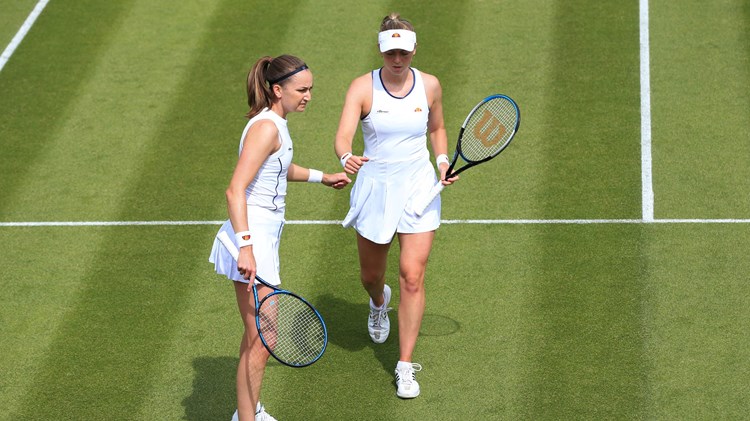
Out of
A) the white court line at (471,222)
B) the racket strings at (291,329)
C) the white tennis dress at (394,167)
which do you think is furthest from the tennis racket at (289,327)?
the white court line at (471,222)

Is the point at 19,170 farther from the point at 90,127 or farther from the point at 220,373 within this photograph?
the point at 220,373

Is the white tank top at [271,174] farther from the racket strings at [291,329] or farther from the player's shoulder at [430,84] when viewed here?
the player's shoulder at [430,84]

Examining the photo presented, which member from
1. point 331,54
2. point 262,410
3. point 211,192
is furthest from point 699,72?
point 262,410

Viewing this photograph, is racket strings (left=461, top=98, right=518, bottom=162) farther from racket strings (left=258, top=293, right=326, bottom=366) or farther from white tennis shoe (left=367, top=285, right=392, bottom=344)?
racket strings (left=258, top=293, right=326, bottom=366)

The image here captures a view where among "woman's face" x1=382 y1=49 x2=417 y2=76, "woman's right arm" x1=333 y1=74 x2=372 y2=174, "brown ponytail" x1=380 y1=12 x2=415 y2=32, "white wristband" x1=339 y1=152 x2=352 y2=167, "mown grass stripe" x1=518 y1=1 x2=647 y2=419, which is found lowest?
"mown grass stripe" x1=518 y1=1 x2=647 y2=419

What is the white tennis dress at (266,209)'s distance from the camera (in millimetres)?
7730

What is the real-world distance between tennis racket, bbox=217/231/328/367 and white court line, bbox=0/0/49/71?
770 cm

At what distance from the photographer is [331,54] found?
14.1 m

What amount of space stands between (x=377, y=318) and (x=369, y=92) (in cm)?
190

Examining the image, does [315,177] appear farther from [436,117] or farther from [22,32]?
[22,32]

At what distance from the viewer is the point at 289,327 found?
792 cm

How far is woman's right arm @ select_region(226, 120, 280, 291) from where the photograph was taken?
7.48 metres

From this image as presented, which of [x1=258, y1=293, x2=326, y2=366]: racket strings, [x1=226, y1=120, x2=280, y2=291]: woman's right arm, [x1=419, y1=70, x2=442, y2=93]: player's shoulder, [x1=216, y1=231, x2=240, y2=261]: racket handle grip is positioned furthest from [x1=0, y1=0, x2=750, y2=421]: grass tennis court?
[x1=419, y1=70, x2=442, y2=93]: player's shoulder

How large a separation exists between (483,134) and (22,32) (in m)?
8.07
